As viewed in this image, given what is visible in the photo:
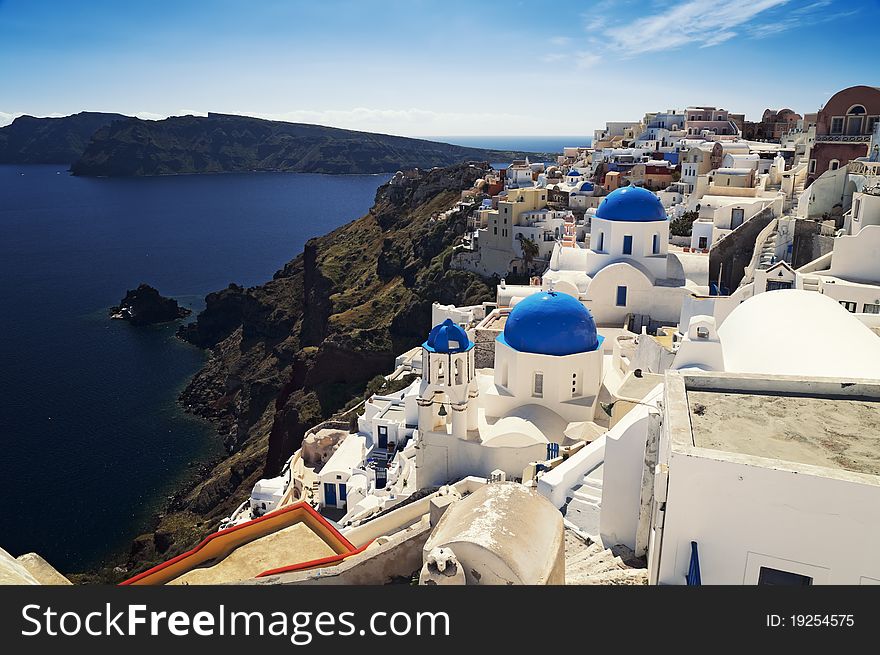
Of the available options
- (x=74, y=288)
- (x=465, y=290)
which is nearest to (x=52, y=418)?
(x=465, y=290)

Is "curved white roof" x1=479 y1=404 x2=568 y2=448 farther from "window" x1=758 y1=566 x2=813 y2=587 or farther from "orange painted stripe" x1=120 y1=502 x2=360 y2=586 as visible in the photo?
"window" x1=758 y1=566 x2=813 y2=587

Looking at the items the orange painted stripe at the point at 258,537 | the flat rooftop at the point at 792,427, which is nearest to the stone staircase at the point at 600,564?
the flat rooftop at the point at 792,427

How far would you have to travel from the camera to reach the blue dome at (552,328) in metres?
17.1

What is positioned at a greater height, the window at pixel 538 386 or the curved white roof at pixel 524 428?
the window at pixel 538 386

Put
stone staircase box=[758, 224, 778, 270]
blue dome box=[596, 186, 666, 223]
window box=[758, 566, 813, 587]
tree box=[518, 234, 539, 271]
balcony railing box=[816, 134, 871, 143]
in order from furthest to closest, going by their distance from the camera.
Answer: tree box=[518, 234, 539, 271] < balcony railing box=[816, 134, 871, 143] < blue dome box=[596, 186, 666, 223] < stone staircase box=[758, 224, 778, 270] < window box=[758, 566, 813, 587]

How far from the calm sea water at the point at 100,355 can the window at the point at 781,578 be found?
3247cm

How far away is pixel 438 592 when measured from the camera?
430 cm

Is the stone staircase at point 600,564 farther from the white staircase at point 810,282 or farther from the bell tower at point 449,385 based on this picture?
the white staircase at point 810,282

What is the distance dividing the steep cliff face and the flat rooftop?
26.6 m

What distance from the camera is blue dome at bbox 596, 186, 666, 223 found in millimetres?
24953

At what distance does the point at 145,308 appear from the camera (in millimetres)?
67625

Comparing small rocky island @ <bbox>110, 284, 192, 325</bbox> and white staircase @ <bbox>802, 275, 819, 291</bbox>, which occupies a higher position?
white staircase @ <bbox>802, 275, 819, 291</bbox>

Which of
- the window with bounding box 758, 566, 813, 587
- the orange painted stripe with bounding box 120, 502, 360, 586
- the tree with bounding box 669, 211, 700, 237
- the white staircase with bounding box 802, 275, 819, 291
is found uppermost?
the tree with bounding box 669, 211, 700, 237

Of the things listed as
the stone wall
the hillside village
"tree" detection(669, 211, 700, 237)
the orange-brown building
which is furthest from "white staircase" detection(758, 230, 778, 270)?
the orange-brown building
